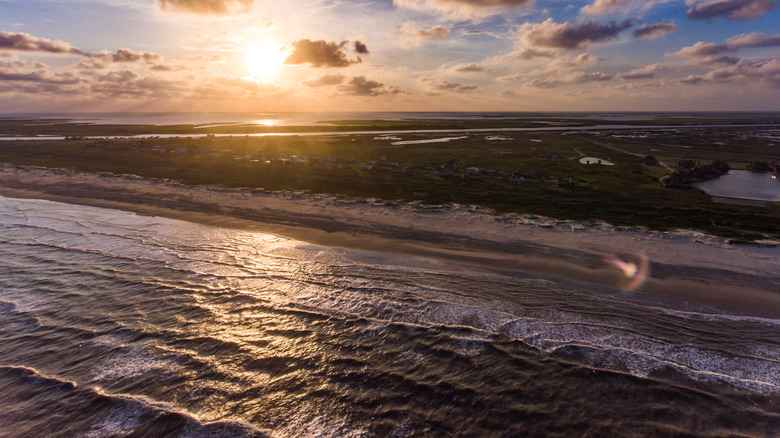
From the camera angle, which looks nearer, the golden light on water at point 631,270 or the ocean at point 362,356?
the ocean at point 362,356

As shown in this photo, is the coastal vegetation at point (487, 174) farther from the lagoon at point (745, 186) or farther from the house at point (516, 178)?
the lagoon at point (745, 186)

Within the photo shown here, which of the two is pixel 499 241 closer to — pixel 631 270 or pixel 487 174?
pixel 631 270

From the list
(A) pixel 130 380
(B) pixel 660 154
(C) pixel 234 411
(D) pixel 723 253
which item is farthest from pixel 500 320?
(B) pixel 660 154

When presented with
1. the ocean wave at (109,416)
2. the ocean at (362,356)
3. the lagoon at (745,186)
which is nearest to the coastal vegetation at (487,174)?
the lagoon at (745,186)

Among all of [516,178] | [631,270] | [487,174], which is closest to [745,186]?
[516,178]

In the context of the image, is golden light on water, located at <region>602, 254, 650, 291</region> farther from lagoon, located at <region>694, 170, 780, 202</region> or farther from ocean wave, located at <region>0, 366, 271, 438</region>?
lagoon, located at <region>694, 170, 780, 202</region>

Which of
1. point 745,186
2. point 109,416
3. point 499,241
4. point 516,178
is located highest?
point 516,178
